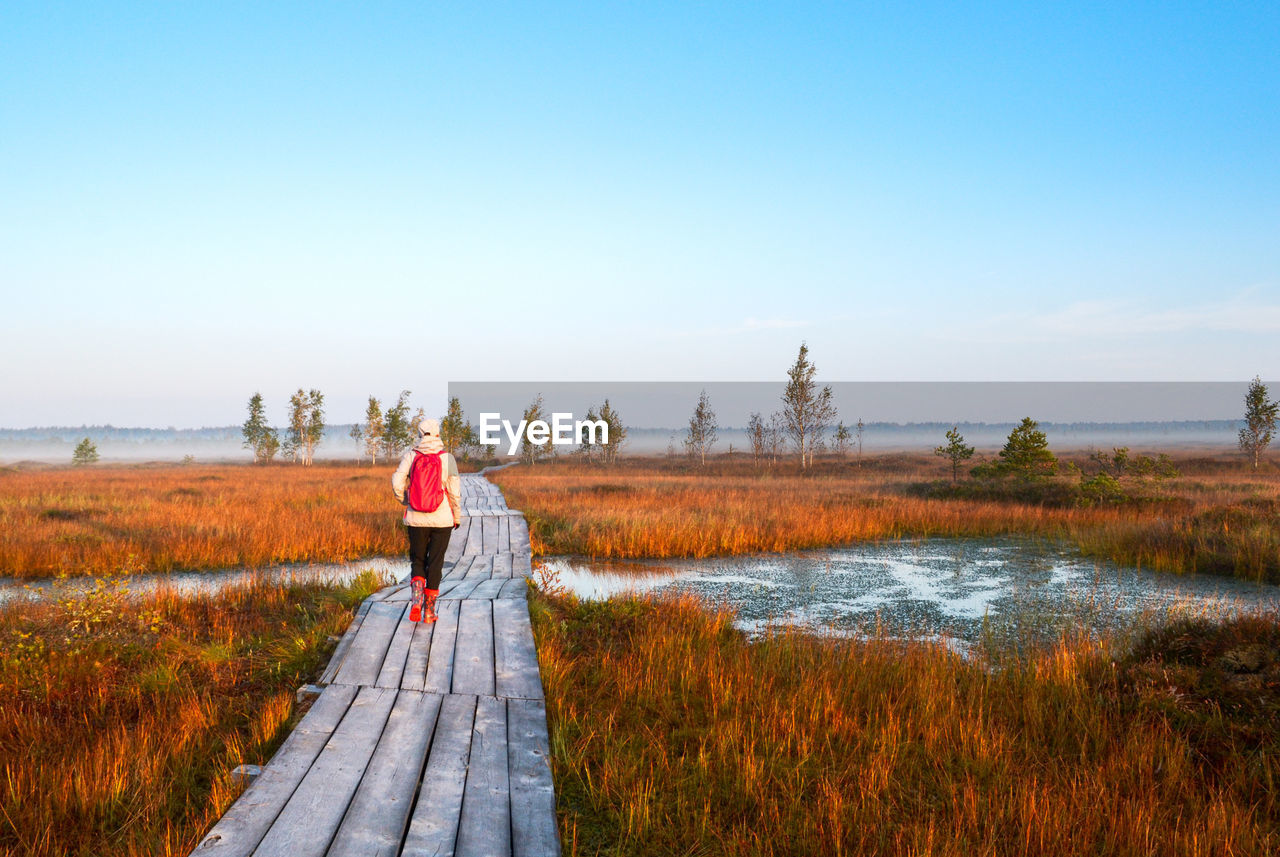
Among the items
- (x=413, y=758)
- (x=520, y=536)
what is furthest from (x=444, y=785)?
(x=520, y=536)

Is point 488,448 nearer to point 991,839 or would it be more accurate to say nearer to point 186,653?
point 186,653

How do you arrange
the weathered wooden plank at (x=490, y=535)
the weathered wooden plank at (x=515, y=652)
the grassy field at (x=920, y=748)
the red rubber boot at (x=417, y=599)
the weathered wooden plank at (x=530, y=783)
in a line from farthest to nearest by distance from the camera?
1. the weathered wooden plank at (x=490, y=535)
2. the red rubber boot at (x=417, y=599)
3. the weathered wooden plank at (x=515, y=652)
4. the grassy field at (x=920, y=748)
5. the weathered wooden plank at (x=530, y=783)

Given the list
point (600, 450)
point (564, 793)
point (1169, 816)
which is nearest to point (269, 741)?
point (564, 793)

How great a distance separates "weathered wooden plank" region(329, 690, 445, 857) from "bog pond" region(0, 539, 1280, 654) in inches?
174

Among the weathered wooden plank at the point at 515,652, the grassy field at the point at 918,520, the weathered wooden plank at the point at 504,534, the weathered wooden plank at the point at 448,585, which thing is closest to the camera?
the weathered wooden plank at the point at 515,652

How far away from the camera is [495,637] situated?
629cm

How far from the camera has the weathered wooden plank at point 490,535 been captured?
1225 cm

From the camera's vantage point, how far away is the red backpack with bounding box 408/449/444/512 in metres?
6.72

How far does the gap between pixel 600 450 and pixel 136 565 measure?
53.9 metres

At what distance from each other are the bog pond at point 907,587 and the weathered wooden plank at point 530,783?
3.88 meters

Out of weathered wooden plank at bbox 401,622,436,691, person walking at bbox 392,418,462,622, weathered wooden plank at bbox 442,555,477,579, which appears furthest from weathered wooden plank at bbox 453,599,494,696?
weathered wooden plank at bbox 442,555,477,579

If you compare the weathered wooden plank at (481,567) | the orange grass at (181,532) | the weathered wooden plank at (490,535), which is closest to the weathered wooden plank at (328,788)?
the weathered wooden plank at (481,567)

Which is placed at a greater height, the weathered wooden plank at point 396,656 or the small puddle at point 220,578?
the weathered wooden plank at point 396,656

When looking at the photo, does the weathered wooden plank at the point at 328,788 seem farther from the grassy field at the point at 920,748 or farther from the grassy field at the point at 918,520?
the grassy field at the point at 918,520
